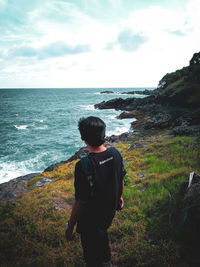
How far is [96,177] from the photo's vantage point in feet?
6.49

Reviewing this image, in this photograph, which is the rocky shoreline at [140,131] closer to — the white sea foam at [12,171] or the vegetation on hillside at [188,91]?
the white sea foam at [12,171]

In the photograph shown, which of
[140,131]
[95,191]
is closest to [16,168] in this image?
[95,191]

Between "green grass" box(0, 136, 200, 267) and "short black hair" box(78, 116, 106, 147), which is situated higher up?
"short black hair" box(78, 116, 106, 147)

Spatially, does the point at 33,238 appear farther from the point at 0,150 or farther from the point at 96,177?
the point at 0,150

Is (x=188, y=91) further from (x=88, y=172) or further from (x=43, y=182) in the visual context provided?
(x=88, y=172)

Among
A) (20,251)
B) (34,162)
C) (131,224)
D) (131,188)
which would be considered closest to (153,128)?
(34,162)

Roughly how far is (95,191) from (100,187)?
82 mm

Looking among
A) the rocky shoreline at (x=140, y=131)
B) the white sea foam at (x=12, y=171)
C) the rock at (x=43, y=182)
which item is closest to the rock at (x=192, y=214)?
the rocky shoreline at (x=140, y=131)

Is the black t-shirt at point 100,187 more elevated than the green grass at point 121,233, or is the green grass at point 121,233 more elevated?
the black t-shirt at point 100,187

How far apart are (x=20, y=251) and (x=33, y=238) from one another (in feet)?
1.44

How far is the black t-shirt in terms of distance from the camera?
1.99 meters

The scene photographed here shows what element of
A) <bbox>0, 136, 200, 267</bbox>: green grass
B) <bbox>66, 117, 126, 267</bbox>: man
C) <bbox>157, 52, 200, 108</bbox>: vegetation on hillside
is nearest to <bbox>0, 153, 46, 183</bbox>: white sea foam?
<bbox>0, 136, 200, 267</bbox>: green grass

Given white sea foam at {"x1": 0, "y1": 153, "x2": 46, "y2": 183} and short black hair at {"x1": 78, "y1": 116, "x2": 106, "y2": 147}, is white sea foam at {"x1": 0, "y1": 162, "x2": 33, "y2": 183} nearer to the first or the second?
white sea foam at {"x1": 0, "y1": 153, "x2": 46, "y2": 183}

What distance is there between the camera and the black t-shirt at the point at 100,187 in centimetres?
199
